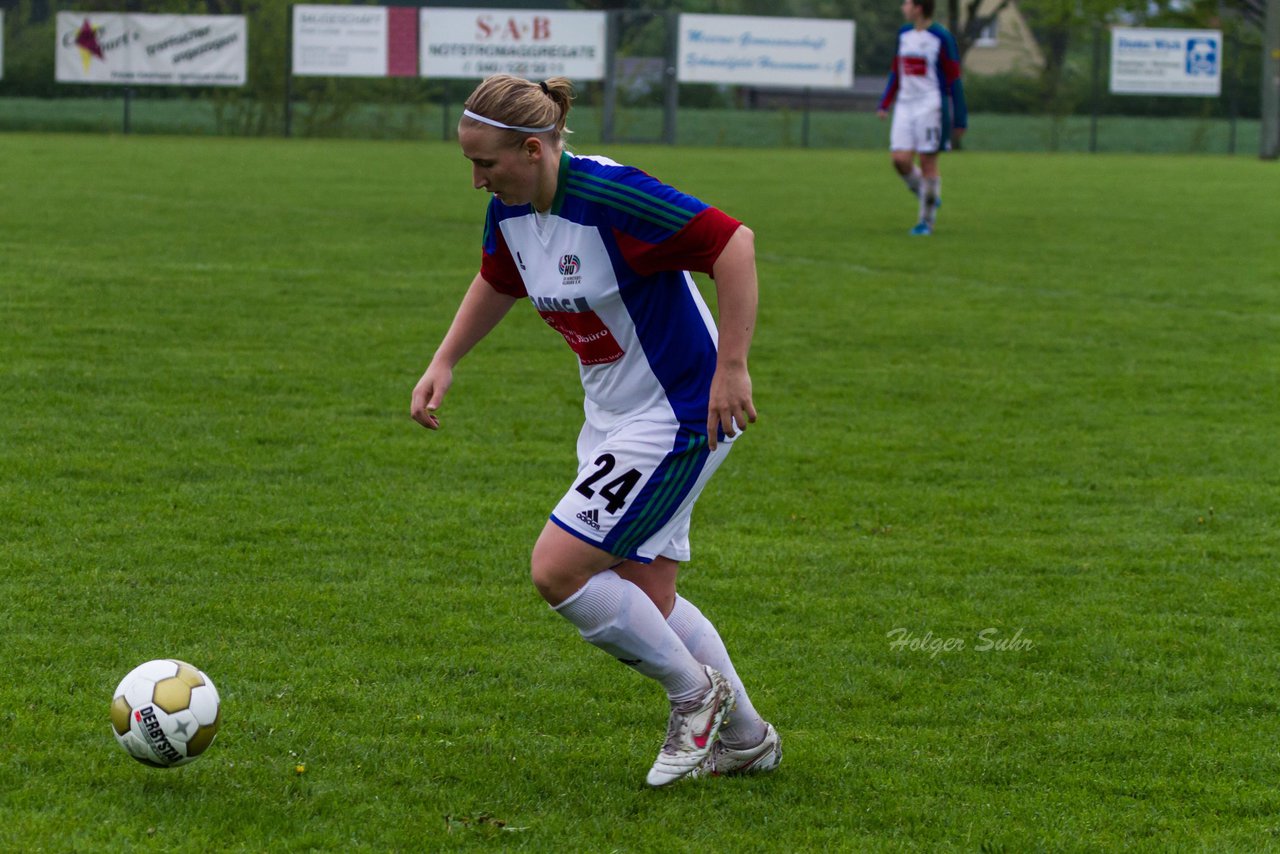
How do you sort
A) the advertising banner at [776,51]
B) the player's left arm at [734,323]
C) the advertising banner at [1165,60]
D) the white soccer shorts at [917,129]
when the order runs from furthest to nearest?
1. the advertising banner at [1165,60]
2. the advertising banner at [776,51]
3. the white soccer shorts at [917,129]
4. the player's left arm at [734,323]

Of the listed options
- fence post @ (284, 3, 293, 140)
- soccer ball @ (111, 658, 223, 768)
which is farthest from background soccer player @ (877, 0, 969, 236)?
fence post @ (284, 3, 293, 140)

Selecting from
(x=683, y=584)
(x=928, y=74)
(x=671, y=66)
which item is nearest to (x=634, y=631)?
(x=683, y=584)

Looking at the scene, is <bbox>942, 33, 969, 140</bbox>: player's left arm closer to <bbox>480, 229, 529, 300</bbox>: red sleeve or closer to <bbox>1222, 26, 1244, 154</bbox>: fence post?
<bbox>480, 229, 529, 300</bbox>: red sleeve

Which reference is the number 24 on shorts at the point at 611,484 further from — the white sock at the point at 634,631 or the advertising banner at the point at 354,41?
the advertising banner at the point at 354,41

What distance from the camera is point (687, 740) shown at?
389cm

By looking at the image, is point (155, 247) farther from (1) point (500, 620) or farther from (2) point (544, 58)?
(2) point (544, 58)

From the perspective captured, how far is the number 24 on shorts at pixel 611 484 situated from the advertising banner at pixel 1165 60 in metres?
37.2

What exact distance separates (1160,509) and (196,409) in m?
4.44

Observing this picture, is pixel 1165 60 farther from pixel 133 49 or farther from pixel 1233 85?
pixel 133 49

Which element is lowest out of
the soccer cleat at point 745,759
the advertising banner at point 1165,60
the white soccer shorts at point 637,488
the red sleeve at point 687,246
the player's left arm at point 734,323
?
the soccer cleat at point 745,759

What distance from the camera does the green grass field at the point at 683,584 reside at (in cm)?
377

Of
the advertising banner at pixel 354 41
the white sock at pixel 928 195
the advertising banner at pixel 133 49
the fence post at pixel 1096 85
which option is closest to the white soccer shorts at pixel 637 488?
the white sock at pixel 928 195

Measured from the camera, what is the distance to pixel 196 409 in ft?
26.0

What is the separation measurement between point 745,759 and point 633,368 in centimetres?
100
